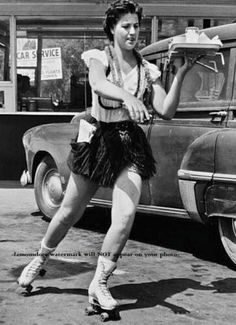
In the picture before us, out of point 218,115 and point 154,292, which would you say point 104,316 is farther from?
point 218,115

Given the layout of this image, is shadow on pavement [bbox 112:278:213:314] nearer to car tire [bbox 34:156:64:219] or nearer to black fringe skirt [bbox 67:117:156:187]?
black fringe skirt [bbox 67:117:156:187]

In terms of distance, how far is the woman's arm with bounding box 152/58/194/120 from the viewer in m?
3.85

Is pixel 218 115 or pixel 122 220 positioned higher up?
pixel 218 115

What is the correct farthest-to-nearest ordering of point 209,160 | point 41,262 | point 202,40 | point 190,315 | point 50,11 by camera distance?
point 50,11, point 209,160, point 41,262, point 190,315, point 202,40

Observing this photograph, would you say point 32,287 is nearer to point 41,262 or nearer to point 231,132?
point 41,262

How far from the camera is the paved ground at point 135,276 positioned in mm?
4086

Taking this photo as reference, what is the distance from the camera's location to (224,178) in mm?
4957

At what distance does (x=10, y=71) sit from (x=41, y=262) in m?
6.68

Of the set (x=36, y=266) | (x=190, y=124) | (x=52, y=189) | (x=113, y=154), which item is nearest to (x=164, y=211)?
(x=190, y=124)

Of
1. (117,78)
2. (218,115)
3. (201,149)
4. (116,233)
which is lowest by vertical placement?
(116,233)

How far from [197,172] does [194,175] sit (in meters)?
0.03

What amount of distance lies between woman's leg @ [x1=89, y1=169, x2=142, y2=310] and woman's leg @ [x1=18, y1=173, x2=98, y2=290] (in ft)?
0.88

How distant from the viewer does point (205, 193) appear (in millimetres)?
5109

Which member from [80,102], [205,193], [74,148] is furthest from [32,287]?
[80,102]
